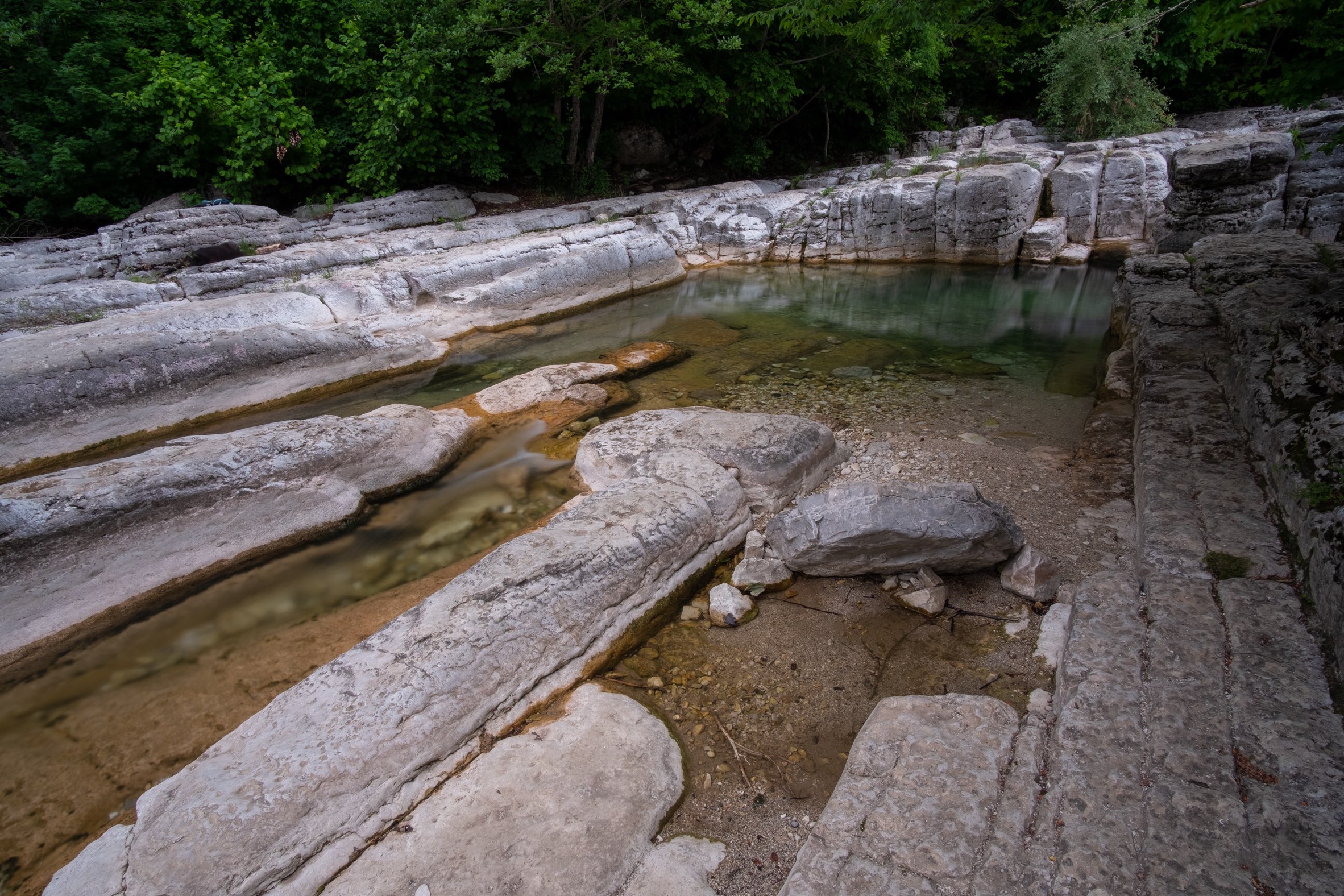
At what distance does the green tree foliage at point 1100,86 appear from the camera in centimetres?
1352

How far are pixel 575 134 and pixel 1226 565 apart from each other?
13.6m

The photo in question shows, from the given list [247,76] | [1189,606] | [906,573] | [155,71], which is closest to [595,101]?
[247,76]

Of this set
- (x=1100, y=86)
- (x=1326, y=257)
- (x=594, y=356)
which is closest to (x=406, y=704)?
(x=594, y=356)

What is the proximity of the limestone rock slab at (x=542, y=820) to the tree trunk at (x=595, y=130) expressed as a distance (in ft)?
43.1

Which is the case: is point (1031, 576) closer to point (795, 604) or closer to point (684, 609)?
point (795, 604)

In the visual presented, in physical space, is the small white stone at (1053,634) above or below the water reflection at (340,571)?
above

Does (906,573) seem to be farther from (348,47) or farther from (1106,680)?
(348,47)

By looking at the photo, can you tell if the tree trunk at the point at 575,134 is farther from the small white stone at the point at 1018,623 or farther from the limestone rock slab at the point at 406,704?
the small white stone at the point at 1018,623

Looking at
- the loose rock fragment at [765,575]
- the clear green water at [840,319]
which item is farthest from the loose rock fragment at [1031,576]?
the clear green water at [840,319]

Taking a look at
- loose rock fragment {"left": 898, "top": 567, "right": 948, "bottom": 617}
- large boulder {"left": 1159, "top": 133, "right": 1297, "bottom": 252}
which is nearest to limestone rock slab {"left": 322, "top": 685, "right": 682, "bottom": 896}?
loose rock fragment {"left": 898, "top": 567, "right": 948, "bottom": 617}

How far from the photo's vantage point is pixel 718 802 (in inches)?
94.1

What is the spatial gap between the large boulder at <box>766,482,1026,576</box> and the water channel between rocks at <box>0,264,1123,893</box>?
0.14 meters

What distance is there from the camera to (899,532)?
3229 mm

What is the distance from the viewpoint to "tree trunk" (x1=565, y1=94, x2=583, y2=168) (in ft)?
43.2
